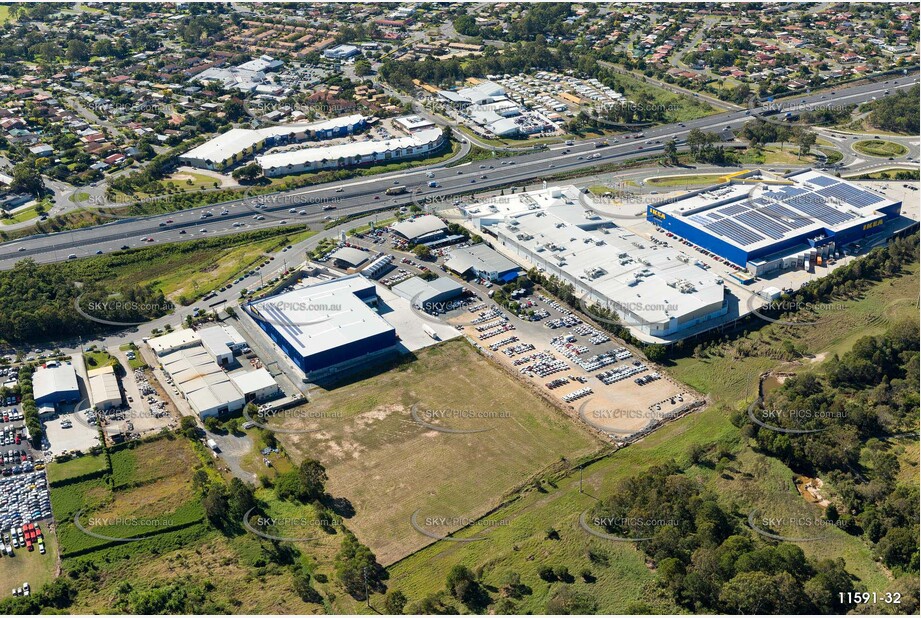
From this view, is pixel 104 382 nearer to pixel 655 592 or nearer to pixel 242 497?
pixel 242 497

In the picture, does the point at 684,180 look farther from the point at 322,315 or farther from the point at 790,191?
the point at 322,315

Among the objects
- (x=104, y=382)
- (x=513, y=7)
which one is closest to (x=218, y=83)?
(x=513, y=7)

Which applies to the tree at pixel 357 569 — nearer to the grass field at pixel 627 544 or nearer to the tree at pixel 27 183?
the grass field at pixel 627 544

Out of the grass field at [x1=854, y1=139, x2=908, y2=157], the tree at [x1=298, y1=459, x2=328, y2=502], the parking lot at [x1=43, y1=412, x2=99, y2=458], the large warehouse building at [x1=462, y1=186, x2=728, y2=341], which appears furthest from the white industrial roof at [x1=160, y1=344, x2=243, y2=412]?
the grass field at [x1=854, y1=139, x2=908, y2=157]

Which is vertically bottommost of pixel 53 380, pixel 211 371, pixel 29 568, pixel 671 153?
pixel 29 568

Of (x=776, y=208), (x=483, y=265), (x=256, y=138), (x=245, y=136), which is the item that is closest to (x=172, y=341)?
(x=483, y=265)

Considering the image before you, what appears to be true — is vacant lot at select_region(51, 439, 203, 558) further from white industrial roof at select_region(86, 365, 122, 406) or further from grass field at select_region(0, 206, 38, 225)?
grass field at select_region(0, 206, 38, 225)
